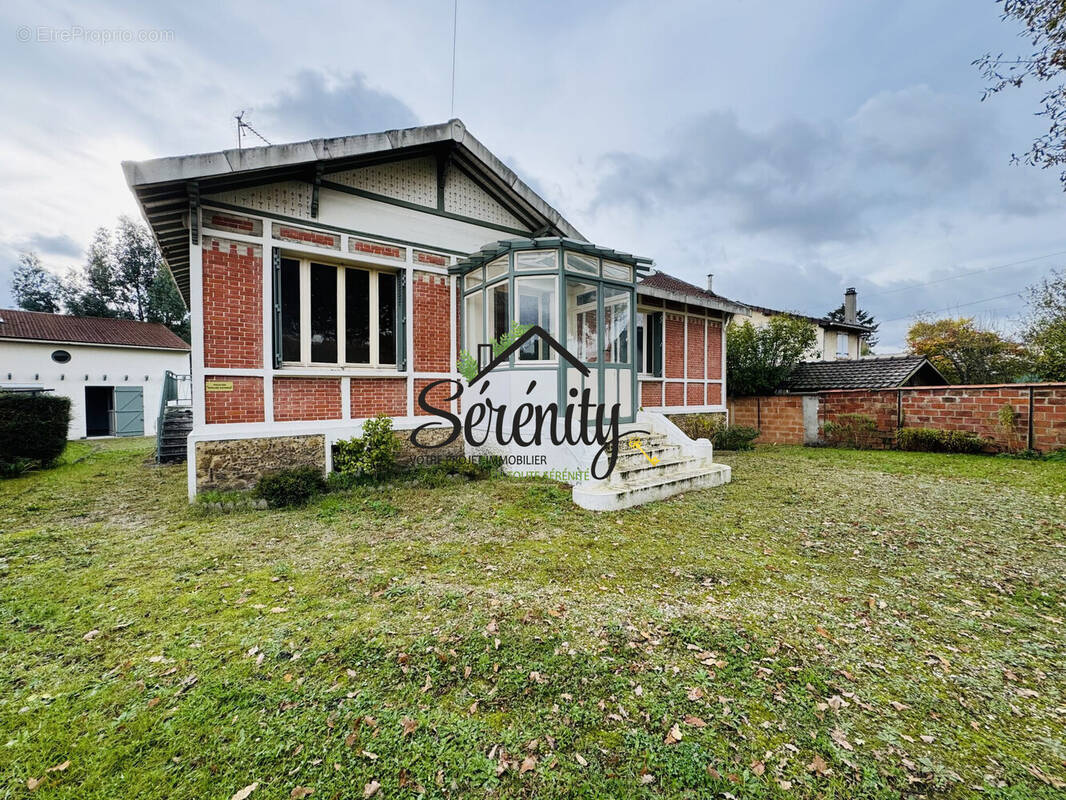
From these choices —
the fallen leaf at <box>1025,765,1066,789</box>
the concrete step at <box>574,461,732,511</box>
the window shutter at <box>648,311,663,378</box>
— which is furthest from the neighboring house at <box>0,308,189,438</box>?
the fallen leaf at <box>1025,765,1066,789</box>

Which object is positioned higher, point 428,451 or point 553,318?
point 553,318

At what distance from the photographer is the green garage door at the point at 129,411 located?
17391 millimetres

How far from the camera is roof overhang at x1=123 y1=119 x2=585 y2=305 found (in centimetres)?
516

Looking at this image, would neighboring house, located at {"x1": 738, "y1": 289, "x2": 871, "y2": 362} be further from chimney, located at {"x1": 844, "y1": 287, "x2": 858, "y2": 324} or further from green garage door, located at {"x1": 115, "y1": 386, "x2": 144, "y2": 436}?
green garage door, located at {"x1": 115, "y1": 386, "x2": 144, "y2": 436}

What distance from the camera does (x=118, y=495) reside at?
21.7 ft

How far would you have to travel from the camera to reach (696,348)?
11.6 m

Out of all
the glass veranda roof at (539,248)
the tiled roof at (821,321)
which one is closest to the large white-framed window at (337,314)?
the glass veranda roof at (539,248)

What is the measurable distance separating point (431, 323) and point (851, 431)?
488 inches

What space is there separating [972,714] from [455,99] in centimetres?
958

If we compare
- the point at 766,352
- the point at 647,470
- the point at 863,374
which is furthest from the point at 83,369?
the point at 863,374

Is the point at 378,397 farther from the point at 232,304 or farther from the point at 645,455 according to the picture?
the point at 645,455

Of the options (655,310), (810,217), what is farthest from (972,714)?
(810,217)

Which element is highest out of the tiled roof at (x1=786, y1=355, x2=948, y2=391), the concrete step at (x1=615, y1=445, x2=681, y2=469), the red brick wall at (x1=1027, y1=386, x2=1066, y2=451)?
the tiled roof at (x1=786, y1=355, x2=948, y2=391)

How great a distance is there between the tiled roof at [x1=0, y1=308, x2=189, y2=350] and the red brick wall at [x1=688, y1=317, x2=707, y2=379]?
2184 cm
